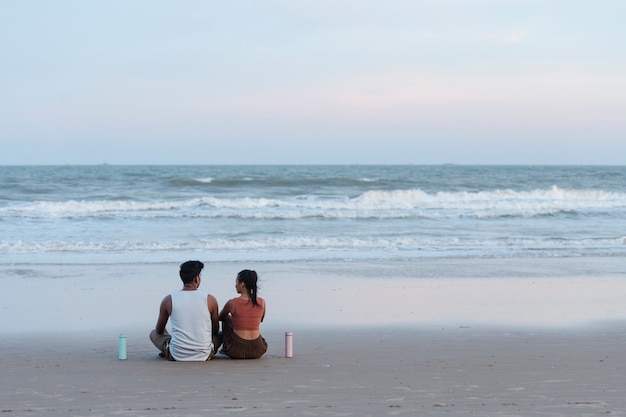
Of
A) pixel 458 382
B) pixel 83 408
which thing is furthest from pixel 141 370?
pixel 458 382

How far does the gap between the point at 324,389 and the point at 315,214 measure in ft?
66.4

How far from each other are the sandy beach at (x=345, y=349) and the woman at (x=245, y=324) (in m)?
0.13

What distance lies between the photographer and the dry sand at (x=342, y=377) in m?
5.15

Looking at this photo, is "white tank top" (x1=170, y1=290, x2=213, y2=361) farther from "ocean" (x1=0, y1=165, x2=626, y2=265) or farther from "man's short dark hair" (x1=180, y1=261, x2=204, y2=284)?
"ocean" (x1=0, y1=165, x2=626, y2=265)

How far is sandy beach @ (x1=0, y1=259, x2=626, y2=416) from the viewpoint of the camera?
5.29 m

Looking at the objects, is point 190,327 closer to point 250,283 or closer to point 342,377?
point 250,283

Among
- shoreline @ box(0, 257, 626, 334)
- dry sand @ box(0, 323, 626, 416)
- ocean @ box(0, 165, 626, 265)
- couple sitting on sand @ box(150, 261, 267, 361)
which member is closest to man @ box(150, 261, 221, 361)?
couple sitting on sand @ box(150, 261, 267, 361)

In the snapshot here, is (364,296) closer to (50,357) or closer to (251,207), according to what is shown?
(50,357)

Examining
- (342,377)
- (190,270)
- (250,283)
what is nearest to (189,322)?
(190,270)

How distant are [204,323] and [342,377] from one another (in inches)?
53.5

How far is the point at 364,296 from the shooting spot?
34.5 ft

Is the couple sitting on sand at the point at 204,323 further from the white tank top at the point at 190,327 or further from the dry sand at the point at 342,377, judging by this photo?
the dry sand at the point at 342,377

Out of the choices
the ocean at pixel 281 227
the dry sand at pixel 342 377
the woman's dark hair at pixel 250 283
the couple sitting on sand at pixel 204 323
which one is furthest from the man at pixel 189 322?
the ocean at pixel 281 227

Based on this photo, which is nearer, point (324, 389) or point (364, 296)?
point (324, 389)
